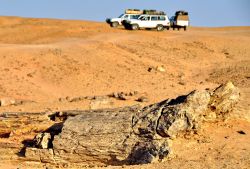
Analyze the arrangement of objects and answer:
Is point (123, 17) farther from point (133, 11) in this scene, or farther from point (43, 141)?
point (43, 141)

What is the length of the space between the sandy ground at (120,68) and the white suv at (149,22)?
3310 millimetres

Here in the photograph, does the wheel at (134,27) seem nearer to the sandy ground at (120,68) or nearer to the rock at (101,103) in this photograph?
the sandy ground at (120,68)

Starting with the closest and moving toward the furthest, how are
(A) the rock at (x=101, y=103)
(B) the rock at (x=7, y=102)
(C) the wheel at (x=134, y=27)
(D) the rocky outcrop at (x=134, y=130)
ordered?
(D) the rocky outcrop at (x=134, y=130) < (A) the rock at (x=101, y=103) < (B) the rock at (x=7, y=102) < (C) the wheel at (x=134, y=27)

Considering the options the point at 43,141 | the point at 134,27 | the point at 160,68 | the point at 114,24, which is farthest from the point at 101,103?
the point at 114,24

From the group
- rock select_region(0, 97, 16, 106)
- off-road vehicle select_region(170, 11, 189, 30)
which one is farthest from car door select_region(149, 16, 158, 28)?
rock select_region(0, 97, 16, 106)

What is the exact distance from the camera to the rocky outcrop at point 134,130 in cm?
1105

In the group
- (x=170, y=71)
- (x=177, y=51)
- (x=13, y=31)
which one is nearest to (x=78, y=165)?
(x=170, y=71)

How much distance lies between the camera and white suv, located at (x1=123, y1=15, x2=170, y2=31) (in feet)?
123

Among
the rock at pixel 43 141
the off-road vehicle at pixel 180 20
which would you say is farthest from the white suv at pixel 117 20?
the rock at pixel 43 141

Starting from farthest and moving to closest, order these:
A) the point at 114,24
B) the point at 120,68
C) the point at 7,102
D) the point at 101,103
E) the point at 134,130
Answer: the point at 114,24
the point at 120,68
the point at 7,102
the point at 101,103
the point at 134,130

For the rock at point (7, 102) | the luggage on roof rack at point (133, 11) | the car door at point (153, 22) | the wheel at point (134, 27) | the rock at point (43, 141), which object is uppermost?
the luggage on roof rack at point (133, 11)

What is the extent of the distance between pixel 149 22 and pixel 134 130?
89.7 feet

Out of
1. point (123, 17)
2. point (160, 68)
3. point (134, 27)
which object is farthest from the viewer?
point (123, 17)

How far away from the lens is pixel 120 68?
82.6 ft
